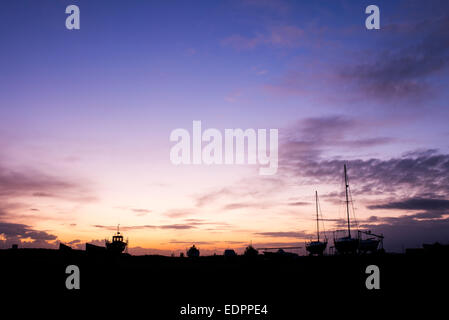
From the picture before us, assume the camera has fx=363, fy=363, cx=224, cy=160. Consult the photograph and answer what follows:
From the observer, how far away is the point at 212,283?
127 ft

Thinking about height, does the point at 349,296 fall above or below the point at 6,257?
below

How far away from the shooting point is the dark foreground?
33.5 metres

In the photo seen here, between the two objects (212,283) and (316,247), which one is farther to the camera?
A: (316,247)

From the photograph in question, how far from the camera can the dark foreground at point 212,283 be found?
33.5m

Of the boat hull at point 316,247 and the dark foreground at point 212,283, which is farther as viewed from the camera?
the boat hull at point 316,247

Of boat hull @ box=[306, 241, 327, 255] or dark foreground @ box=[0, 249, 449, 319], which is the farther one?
boat hull @ box=[306, 241, 327, 255]

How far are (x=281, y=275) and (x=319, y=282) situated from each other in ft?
13.8

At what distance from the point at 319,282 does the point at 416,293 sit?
967 cm

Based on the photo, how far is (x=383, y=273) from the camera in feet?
143
